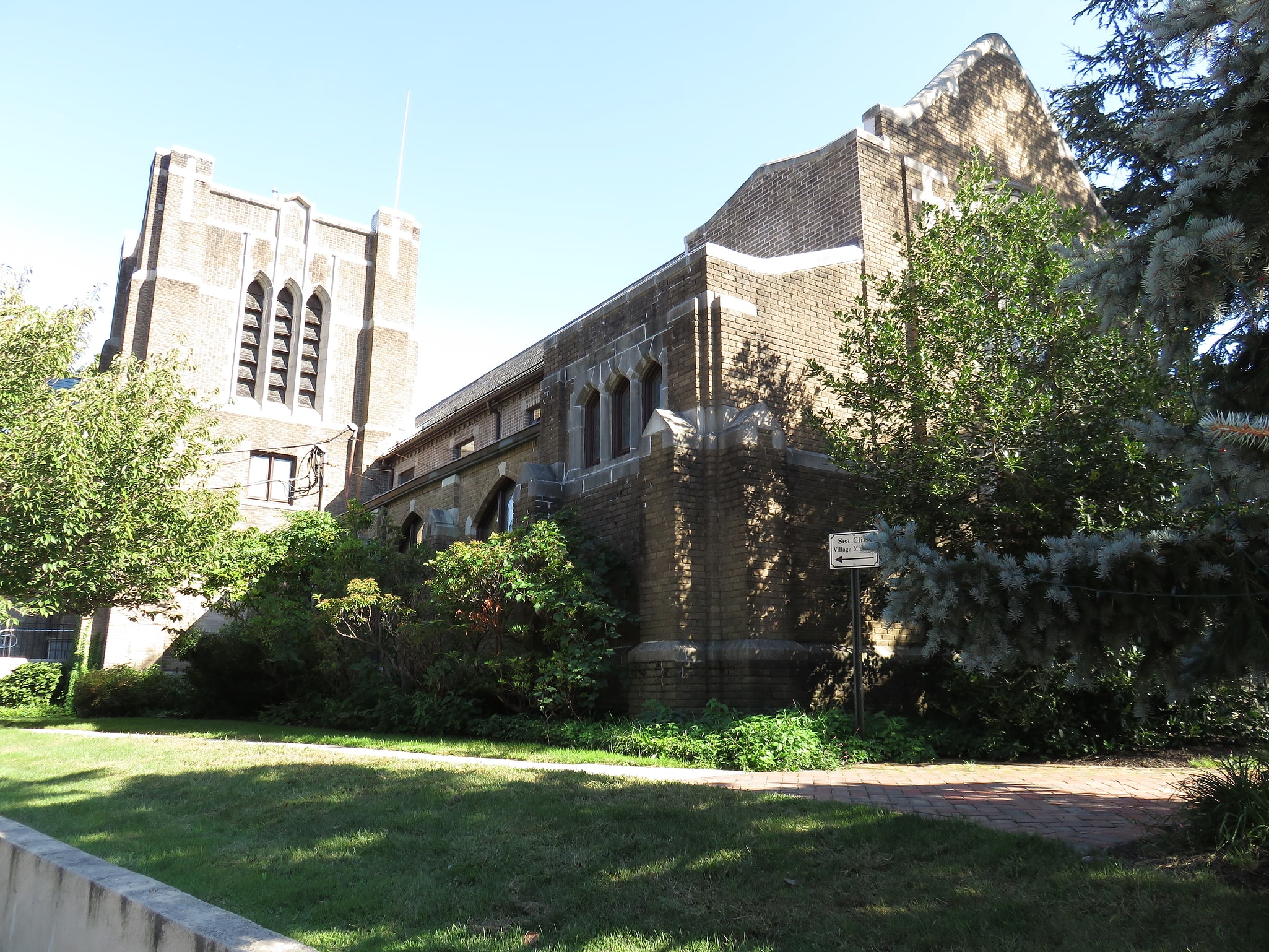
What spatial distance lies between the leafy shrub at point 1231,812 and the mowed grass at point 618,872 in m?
0.67

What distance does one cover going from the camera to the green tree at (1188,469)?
4156mm

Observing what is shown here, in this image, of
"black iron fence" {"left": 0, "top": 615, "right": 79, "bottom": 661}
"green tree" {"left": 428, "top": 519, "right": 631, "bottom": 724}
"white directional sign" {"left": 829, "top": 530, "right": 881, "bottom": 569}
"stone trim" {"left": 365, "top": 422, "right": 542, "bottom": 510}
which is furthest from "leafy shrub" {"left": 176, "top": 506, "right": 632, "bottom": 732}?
"black iron fence" {"left": 0, "top": 615, "right": 79, "bottom": 661}

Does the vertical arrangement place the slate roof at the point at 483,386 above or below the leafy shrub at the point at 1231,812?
above

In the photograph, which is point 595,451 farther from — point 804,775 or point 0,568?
point 0,568

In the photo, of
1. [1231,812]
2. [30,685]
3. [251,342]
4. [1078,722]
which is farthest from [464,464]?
[1231,812]

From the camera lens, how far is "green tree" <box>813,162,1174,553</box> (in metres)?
10.9

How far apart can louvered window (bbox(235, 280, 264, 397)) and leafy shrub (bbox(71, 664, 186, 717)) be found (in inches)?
505

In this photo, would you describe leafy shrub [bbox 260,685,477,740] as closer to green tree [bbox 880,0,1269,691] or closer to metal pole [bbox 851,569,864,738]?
metal pole [bbox 851,569,864,738]

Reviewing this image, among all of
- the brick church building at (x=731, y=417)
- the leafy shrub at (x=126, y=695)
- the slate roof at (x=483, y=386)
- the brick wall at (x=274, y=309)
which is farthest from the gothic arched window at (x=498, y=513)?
the brick wall at (x=274, y=309)

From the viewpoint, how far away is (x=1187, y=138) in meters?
4.56

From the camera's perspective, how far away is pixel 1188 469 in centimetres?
469

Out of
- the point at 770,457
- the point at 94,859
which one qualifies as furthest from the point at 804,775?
the point at 94,859

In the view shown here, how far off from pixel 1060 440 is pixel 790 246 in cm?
745

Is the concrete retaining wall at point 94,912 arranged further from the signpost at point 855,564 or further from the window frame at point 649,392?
the window frame at point 649,392
